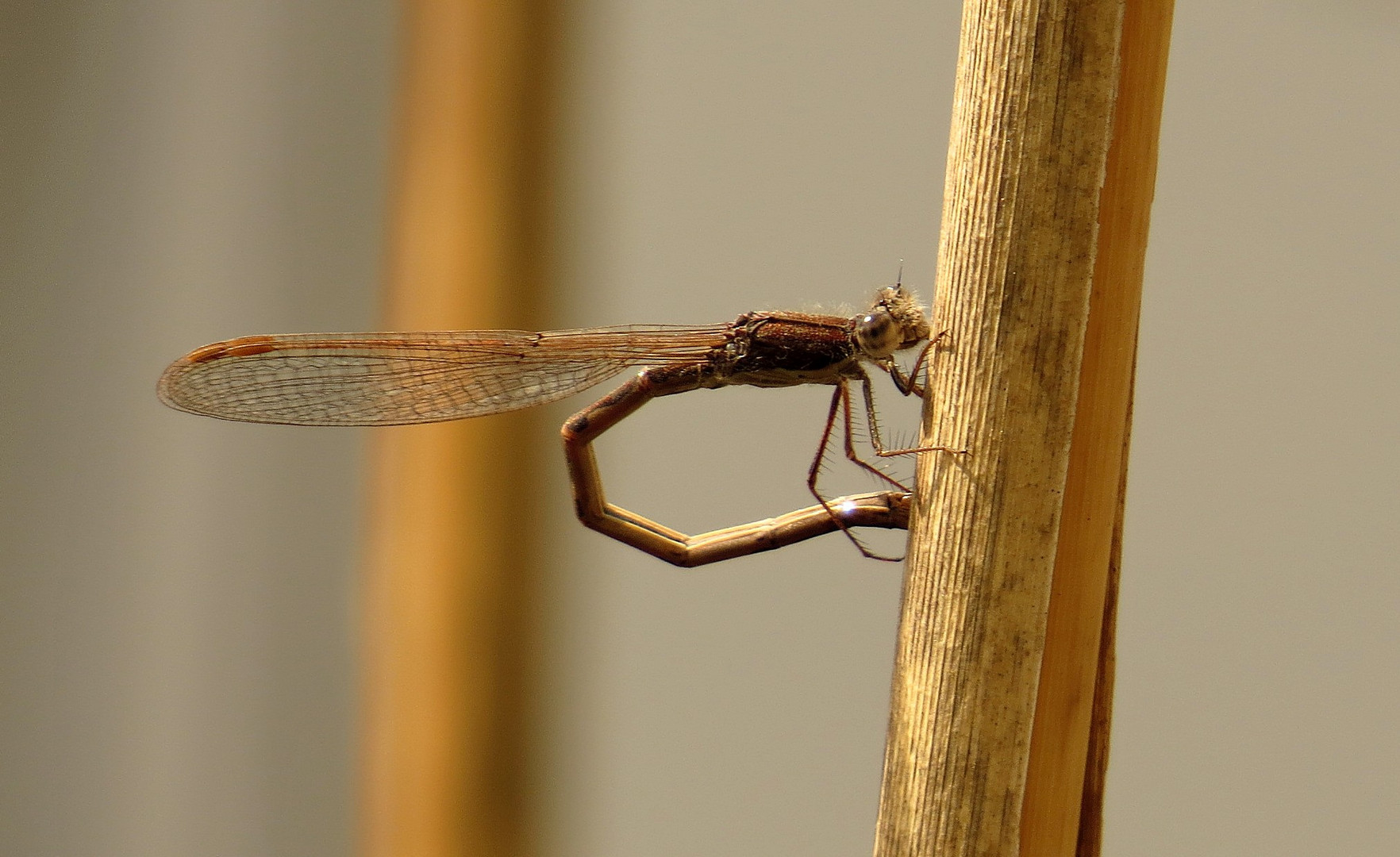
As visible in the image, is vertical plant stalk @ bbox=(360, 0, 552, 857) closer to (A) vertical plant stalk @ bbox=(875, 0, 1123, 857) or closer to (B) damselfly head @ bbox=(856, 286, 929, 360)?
(B) damselfly head @ bbox=(856, 286, 929, 360)

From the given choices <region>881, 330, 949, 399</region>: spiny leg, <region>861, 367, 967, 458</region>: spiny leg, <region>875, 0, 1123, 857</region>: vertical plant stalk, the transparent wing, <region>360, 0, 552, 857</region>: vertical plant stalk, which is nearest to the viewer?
<region>875, 0, 1123, 857</region>: vertical plant stalk

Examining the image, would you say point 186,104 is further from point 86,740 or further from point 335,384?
point 86,740

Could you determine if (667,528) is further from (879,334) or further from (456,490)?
(456,490)

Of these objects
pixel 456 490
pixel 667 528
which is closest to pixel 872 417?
pixel 667 528

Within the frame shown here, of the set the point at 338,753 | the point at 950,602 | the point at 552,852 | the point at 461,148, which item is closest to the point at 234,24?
the point at 461,148

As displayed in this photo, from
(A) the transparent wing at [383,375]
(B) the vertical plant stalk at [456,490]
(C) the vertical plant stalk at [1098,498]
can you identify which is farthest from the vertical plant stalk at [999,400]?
(B) the vertical plant stalk at [456,490]

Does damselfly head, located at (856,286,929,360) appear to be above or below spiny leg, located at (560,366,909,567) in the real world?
above

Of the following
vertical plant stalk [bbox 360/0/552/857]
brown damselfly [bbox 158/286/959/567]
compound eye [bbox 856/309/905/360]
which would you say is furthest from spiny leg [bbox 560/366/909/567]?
vertical plant stalk [bbox 360/0/552/857]
